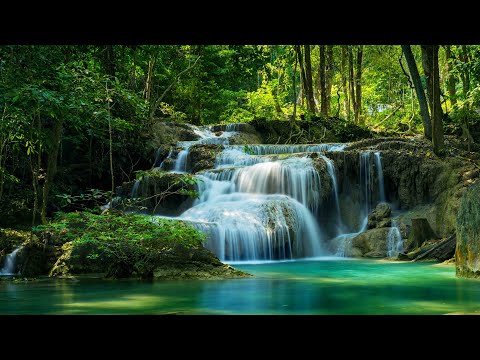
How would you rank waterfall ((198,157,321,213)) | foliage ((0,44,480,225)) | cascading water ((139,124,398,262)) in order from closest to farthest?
foliage ((0,44,480,225))
cascading water ((139,124,398,262))
waterfall ((198,157,321,213))

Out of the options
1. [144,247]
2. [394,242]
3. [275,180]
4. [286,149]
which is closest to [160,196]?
[275,180]

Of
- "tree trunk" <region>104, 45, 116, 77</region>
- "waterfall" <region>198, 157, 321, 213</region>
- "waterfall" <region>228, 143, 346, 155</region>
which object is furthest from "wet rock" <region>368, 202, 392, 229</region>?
"tree trunk" <region>104, 45, 116, 77</region>

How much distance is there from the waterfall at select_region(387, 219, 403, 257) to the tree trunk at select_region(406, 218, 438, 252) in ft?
0.73

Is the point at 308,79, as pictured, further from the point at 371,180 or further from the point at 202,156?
the point at 371,180

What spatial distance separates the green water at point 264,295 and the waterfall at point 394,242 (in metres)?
2.36

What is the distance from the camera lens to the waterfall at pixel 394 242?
9875 mm

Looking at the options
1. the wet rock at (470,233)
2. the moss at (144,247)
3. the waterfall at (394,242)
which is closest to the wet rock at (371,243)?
the waterfall at (394,242)

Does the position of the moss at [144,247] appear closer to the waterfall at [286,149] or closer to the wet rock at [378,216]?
the wet rock at [378,216]

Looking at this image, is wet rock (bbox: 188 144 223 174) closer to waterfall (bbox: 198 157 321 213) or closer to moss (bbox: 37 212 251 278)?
waterfall (bbox: 198 157 321 213)

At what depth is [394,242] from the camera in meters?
10.1

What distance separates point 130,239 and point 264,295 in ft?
6.69

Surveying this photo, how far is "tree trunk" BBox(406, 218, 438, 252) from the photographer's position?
9.66 metres
